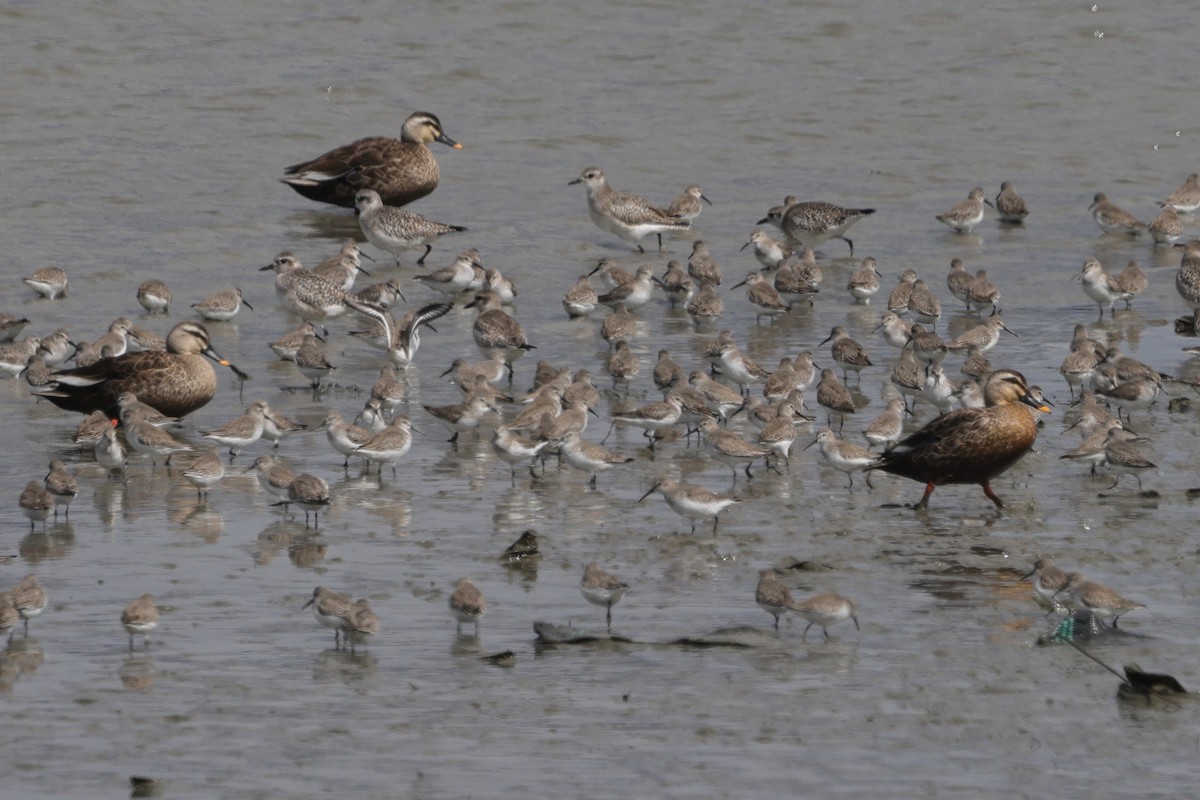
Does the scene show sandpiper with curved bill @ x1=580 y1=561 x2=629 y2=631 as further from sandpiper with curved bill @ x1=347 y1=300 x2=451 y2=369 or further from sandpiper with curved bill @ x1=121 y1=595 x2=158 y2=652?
sandpiper with curved bill @ x1=347 y1=300 x2=451 y2=369

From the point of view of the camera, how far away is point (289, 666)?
10117 millimetres

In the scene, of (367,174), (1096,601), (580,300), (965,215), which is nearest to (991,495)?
(1096,601)

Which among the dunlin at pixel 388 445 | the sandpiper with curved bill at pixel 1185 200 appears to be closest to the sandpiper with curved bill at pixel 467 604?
the dunlin at pixel 388 445

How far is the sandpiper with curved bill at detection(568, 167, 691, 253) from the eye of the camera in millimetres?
23703

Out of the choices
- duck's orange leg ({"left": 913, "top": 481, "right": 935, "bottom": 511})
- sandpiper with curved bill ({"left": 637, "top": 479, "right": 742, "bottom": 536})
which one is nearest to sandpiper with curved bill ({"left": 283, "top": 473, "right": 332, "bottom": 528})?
sandpiper with curved bill ({"left": 637, "top": 479, "right": 742, "bottom": 536})

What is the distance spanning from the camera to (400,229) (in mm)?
23188

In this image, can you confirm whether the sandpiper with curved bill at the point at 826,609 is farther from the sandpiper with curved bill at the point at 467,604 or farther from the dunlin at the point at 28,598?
the dunlin at the point at 28,598

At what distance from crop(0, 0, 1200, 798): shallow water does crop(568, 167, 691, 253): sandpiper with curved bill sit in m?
0.39

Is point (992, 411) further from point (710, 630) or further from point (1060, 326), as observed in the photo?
point (1060, 326)

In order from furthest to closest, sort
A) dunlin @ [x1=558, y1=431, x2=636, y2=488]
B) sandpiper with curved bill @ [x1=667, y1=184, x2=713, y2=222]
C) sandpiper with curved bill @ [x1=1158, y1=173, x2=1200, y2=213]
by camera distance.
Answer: sandpiper with curved bill @ [x1=1158, y1=173, x2=1200, y2=213], sandpiper with curved bill @ [x1=667, y1=184, x2=713, y2=222], dunlin @ [x1=558, y1=431, x2=636, y2=488]

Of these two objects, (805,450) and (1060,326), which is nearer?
(805,450)

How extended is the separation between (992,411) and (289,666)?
20.0 ft

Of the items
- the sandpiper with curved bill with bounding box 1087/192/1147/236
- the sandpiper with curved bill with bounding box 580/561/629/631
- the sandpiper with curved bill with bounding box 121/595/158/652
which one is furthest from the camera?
the sandpiper with curved bill with bounding box 1087/192/1147/236

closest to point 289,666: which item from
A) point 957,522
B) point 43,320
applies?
point 957,522
